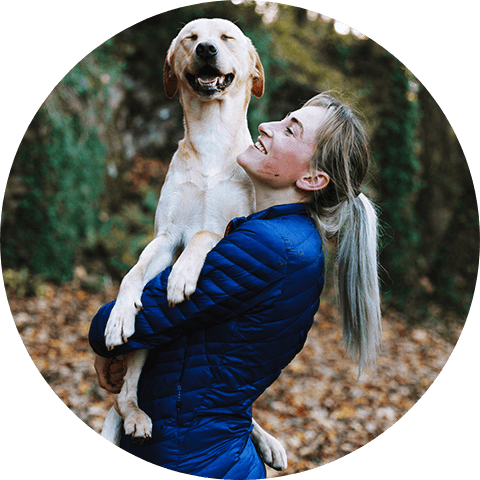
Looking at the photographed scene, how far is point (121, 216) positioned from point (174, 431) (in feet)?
16.4

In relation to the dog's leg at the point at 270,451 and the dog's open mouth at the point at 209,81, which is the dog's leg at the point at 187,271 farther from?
the dog's leg at the point at 270,451

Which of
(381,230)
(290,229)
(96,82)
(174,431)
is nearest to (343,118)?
(290,229)

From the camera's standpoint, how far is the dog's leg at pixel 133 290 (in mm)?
1483

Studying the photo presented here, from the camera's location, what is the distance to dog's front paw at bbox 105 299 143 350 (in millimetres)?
1479

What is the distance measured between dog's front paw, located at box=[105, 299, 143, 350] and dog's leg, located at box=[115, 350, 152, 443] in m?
0.21

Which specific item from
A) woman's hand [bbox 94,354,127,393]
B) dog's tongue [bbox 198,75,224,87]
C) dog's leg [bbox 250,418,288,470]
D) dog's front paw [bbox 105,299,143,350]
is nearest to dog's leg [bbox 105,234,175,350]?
dog's front paw [bbox 105,299,143,350]

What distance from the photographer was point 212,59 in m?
1.70

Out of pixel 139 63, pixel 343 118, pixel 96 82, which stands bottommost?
pixel 343 118

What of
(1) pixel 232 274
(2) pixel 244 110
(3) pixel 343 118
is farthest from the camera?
(2) pixel 244 110

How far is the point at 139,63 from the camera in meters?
6.44

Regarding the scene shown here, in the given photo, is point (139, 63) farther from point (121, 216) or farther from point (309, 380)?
point (309, 380)

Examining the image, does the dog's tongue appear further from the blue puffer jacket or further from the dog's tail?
the dog's tail

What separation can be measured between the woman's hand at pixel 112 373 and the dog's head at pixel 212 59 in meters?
1.11

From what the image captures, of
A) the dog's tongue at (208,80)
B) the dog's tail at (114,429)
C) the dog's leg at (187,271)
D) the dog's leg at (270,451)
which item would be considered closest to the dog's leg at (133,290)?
the dog's leg at (187,271)
